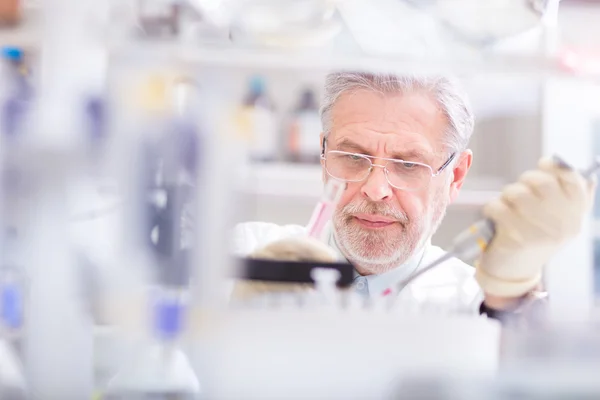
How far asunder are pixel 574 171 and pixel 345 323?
41 centimetres

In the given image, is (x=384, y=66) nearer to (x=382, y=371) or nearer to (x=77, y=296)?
(x=382, y=371)

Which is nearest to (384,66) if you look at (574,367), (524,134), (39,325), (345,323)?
(524,134)

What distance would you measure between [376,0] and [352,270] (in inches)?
16.2

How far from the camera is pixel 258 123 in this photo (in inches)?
31.6

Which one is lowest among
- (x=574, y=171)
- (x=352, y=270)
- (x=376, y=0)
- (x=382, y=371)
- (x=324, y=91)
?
(x=382, y=371)

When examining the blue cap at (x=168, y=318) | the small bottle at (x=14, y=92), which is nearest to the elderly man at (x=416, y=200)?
the blue cap at (x=168, y=318)

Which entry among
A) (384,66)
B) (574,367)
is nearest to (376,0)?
(384,66)

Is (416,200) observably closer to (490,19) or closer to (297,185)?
(297,185)

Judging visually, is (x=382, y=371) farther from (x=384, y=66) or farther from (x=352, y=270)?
(x=384, y=66)

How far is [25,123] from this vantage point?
2.51 feet

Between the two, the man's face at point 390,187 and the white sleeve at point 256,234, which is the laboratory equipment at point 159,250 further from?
the man's face at point 390,187

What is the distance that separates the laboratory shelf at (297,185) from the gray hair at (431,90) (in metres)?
0.07

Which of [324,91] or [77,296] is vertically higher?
[324,91]

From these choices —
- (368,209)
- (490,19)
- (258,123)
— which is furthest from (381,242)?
(490,19)
